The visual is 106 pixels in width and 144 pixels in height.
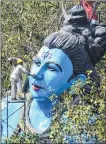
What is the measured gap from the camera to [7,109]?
21.5ft

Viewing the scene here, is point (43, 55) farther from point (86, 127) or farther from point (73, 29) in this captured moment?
point (86, 127)

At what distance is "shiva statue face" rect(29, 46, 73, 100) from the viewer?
614cm

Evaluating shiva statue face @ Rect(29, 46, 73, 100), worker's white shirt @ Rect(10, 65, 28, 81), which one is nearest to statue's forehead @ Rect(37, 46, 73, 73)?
shiva statue face @ Rect(29, 46, 73, 100)

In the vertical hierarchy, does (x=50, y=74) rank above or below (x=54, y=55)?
below

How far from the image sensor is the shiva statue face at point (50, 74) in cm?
614

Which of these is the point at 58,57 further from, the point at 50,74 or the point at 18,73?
the point at 18,73

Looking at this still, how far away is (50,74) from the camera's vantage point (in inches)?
242

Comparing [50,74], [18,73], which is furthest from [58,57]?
[18,73]

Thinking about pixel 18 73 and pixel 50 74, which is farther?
pixel 18 73

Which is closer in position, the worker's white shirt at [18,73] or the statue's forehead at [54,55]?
the statue's forehead at [54,55]

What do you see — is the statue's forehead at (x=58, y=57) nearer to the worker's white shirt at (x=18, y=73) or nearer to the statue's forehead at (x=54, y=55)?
the statue's forehead at (x=54, y=55)

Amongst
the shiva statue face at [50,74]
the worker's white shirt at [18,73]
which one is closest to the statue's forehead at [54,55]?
the shiva statue face at [50,74]

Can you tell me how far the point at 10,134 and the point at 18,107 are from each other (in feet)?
1.25

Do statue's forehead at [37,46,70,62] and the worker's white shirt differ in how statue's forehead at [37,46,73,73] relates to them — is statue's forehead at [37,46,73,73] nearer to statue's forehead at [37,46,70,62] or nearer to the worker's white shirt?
statue's forehead at [37,46,70,62]
